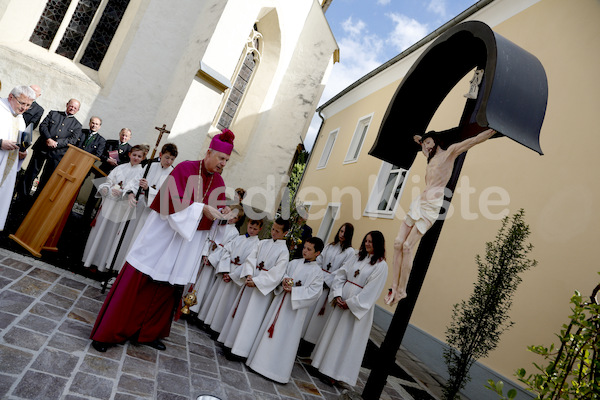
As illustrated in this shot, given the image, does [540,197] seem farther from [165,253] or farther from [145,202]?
[145,202]

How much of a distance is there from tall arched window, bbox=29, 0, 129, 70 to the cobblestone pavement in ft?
22.9

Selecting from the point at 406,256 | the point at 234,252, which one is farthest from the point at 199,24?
the point at 406,256

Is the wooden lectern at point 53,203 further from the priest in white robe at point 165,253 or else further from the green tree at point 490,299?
the green tree at point 490,299

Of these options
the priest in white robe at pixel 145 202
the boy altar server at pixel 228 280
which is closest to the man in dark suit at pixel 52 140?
the priest in white robe at pixel 145 202

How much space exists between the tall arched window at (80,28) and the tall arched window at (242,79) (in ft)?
11.8

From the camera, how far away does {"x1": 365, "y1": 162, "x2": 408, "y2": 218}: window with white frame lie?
37.2 feet

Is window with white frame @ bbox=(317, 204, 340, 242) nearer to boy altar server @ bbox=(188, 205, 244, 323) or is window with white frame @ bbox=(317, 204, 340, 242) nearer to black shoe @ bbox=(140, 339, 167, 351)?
boy altar server @ bbox=(188, 205, 244, 323)

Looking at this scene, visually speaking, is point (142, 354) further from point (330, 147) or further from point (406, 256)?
point (330, 147)

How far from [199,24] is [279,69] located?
3200mm

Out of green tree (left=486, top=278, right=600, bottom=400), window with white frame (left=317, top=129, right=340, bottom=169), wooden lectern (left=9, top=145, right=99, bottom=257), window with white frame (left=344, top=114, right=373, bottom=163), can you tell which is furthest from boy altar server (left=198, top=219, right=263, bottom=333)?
window with white frame (left=317, top=129, right=340, bottom=169)

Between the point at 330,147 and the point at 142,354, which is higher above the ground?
the point at 330,147

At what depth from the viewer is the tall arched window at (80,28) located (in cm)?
991

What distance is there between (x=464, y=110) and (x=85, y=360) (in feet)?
12.7

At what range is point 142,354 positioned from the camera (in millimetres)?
4035
